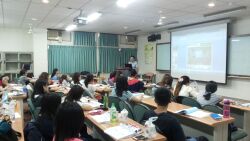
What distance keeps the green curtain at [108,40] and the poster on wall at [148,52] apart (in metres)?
1.51

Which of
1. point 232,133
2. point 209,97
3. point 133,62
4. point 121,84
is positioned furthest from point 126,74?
point 232,133

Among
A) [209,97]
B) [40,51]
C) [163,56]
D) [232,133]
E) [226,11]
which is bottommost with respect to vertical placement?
[232,133]

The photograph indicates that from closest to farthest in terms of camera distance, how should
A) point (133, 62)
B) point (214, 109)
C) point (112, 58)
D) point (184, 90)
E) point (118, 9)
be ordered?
point (214, 109), point (184, 90), point (118, 9), point (112, 58), point (133, 62)

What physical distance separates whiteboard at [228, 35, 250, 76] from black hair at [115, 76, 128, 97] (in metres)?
4.23

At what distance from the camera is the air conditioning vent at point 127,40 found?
35.0 feet

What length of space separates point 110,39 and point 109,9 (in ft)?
15.7

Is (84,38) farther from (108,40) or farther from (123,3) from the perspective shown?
(123,3)

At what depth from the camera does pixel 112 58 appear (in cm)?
1034

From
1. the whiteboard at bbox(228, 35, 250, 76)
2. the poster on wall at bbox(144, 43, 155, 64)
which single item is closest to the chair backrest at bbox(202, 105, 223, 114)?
the whiteboard at bbox(228, 35, 250, 76)

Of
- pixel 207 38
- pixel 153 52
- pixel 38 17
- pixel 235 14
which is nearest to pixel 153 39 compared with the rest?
pixel 153 52

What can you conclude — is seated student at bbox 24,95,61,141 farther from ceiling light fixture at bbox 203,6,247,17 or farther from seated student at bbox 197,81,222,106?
ceiling light fixture at bbox 203,6,247,17

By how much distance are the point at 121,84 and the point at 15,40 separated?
698 centimetres

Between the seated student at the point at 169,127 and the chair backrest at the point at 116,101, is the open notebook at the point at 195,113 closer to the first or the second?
the seated student at the point at 169,127

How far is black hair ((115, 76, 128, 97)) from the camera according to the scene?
11.5ft
